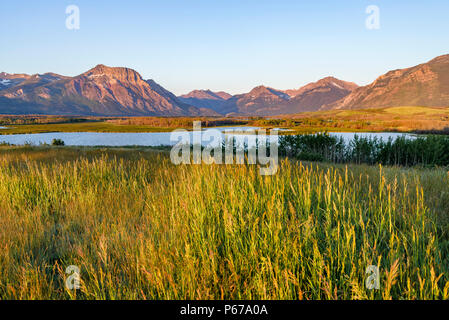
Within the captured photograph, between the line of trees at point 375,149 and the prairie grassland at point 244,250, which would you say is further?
the line of trees at point 375,149

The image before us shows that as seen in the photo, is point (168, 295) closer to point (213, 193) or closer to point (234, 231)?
point (234, 231)

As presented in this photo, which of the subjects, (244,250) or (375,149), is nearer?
(244,250)

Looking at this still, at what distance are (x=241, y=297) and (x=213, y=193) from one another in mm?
2301

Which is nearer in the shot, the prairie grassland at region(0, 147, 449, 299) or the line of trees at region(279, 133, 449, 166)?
the prairie grassland at region(0, 147, 449, 299)

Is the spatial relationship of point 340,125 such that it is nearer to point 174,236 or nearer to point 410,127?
point 410,127

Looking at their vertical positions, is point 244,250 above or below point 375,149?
above

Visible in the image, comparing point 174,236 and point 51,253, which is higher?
point 174,236

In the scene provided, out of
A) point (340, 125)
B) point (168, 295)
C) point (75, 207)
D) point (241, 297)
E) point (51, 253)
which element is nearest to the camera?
point (168, 295)
